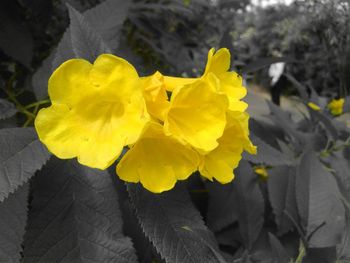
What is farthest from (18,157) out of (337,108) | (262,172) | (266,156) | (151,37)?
(337,108)

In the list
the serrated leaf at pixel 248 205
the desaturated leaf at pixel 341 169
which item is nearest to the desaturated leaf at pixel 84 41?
the serrated leaf at pixel 248 205

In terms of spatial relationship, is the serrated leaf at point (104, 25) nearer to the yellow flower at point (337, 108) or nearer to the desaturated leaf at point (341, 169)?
the desaturated leaf at point (341, 169)

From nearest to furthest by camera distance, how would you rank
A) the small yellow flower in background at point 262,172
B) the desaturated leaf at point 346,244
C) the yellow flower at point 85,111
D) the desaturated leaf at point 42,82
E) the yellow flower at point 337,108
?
the yellow flower at point 85,111 < the desaturated leaf at point 346,244 < the desaturated leaf at point 42,82 < the small yellow flower in background at point 262,172 < the yellow flower at point 337,108

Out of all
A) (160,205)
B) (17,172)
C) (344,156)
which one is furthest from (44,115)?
(344,156)

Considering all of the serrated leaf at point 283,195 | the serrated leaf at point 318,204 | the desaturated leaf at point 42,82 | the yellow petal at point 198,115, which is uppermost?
the yellow petal at point 198,115

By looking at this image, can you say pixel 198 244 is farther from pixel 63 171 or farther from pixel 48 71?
pixel 48 71

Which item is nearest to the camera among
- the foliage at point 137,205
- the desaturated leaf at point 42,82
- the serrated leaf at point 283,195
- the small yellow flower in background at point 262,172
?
the foliage at point 137,205
